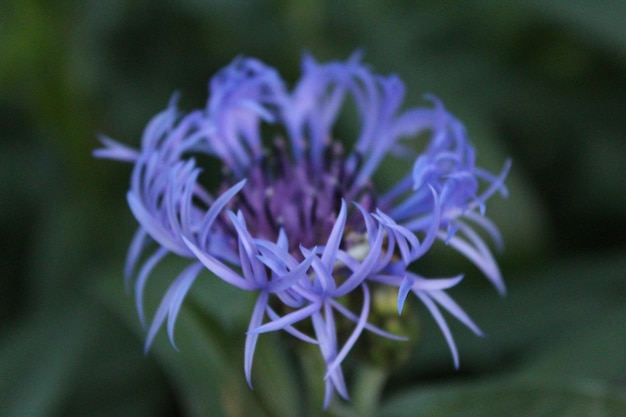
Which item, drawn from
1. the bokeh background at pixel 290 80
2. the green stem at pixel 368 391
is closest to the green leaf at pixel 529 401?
the bokeh background at pixel 290 80

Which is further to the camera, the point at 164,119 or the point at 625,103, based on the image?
the point at 625,103

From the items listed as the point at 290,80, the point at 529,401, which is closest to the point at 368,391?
the point at 529,401

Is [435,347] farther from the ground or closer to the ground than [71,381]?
farther from the ground

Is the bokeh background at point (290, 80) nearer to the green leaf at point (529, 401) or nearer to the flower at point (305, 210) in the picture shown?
the green leaf at point (529, 401)

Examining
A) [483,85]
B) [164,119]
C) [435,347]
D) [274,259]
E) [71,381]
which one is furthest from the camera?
[483,85]

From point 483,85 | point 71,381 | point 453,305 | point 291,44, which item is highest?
point 483,85

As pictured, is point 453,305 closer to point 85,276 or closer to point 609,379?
point 609,379

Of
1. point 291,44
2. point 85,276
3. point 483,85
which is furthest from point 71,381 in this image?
point 483,85
